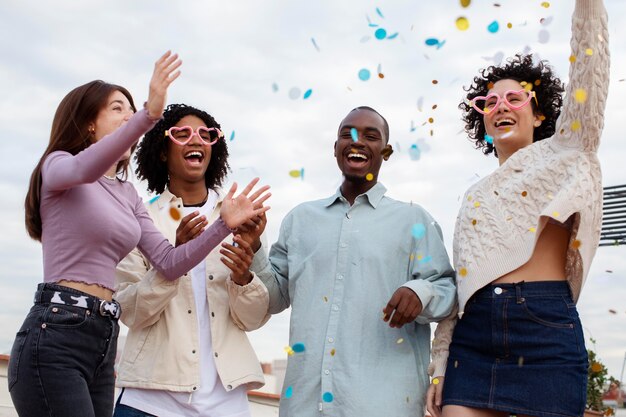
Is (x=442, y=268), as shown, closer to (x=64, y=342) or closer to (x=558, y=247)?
(x=558, y=247)

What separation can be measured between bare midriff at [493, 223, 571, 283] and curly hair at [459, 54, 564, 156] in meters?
0.64

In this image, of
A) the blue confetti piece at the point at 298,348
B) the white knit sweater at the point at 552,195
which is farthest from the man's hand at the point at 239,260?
the white knit sweater at the point at 552,195

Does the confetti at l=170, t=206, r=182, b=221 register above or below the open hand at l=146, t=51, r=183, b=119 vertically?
below

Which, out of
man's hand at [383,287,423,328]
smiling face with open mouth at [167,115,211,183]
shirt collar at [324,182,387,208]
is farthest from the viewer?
smiling face with open mouth at [167,115,211,183]

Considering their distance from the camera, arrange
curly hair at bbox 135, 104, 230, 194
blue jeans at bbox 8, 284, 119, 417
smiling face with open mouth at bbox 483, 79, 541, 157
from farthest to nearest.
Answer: curly hair at bbox 135, 104, 230, 194
smiling face with open mouth at bbox 483, 79, 541, 157
blue jeans at bbox 8, 284, 119, 417

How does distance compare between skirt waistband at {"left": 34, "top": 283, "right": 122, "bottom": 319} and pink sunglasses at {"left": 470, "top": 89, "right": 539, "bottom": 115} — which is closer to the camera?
skirt waistband at {"left": 34, "top": 283, "right": 122, "bottom": 319}

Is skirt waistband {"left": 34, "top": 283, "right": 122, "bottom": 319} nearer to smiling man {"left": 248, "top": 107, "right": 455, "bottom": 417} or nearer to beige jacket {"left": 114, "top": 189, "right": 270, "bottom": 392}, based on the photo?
beige jacket {"left": 114, "top": 189, "right": 270, "bottom": 392}

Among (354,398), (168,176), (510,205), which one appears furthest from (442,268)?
(168,176)

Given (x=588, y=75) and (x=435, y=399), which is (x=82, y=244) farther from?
(x=588, y=75)

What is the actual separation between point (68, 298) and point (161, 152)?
1.34 meters

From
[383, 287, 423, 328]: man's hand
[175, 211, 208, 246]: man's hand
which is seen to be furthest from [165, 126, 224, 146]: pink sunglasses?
[383, 287, 423, 328]: man's hand

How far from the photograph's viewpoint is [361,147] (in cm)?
381

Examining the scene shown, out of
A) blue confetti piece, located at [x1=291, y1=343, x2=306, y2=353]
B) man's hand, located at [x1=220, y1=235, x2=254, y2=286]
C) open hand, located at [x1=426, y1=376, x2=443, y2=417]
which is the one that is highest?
man's hand, located at [x1=220, y1=235, x2=254, y2=286]

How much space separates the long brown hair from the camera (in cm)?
301
